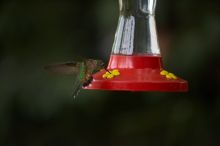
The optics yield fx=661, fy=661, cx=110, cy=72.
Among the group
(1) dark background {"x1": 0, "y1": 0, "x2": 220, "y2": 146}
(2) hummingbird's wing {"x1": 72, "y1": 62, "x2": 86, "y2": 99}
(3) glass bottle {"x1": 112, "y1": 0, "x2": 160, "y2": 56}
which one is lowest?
(1) dark background {"x1": 0, "y1": 0, "x2": 220, "y2": 146}

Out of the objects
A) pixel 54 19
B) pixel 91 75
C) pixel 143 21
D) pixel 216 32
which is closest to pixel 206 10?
pixel 216 32

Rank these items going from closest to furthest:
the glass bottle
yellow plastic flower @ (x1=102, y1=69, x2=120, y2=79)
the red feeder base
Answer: the red feeder base, yellow plastic flower @ (x1=102, y1=69, x2=120, y2=79), the glass bottle

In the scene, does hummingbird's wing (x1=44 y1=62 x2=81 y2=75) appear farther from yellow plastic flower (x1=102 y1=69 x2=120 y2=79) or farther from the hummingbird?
yellow plastic flower (x1=102 y1=69 x2=120 y2=79)

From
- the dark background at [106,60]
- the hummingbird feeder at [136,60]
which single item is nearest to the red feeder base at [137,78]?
the hummingbird feeder at [136,60]

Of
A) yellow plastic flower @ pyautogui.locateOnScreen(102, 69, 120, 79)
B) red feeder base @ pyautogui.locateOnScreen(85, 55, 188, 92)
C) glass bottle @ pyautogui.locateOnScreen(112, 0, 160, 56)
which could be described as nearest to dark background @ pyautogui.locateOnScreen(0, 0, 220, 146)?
glass bottle @ pyautogui.locateOnScreen(112, 0, 160, 56)

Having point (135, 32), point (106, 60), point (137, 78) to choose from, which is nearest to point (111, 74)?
point (137, 78)

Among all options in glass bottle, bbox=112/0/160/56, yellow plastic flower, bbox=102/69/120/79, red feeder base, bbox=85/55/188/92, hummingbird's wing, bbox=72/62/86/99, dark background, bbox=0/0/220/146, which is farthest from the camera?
dark background, bbox=0/0/220/146

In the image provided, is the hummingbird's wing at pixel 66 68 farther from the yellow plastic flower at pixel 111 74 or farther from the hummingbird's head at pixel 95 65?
the yellow plastic flower at pixel 111 74

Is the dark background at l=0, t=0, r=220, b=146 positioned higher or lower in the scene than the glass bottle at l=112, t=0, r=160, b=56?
lower
